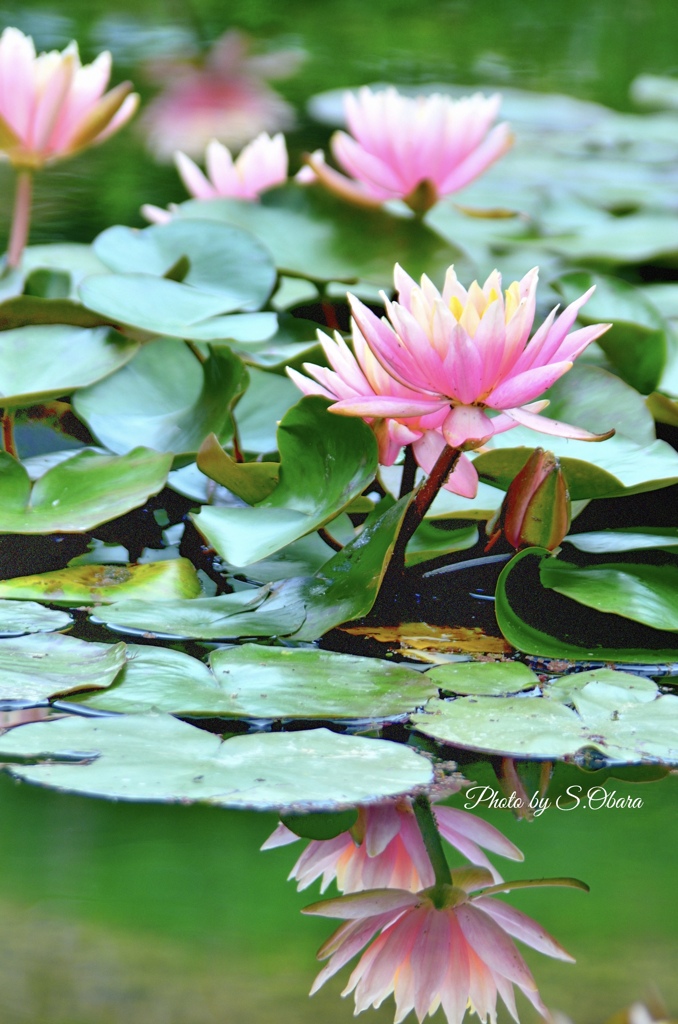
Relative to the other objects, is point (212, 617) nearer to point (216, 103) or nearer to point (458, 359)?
point (458, 359)

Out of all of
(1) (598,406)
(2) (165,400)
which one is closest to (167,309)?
(2) (165,400)

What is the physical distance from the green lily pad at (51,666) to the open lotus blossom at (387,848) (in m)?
0.17

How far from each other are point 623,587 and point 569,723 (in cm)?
18

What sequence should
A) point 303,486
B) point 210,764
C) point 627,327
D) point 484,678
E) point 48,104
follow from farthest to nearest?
point 48,104, point 627,327, point 303,486, point 484,678, point 210,764

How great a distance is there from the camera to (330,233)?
1.45m

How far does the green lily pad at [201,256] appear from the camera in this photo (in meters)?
1.19

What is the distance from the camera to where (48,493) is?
0.87 meters

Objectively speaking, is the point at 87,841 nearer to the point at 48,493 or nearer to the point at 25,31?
the point at 48,493

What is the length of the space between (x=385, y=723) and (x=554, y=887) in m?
0.16

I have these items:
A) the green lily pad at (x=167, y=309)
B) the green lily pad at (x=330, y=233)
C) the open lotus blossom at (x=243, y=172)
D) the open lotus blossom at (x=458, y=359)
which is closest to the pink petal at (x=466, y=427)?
the open lotus blossom at (x=458, y=359)

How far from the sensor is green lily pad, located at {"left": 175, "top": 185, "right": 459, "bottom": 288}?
139cm

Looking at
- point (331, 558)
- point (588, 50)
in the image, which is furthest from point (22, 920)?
point (588, 50)

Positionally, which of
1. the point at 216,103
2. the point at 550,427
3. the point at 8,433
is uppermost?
the point at 550,427

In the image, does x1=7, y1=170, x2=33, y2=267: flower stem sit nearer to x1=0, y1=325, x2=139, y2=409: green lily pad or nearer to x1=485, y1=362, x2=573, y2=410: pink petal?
x1=0, y1=325, x2=139, y2=409: green lily pad
